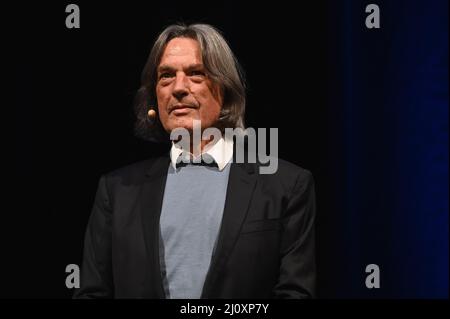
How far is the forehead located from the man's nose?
0.17 feet

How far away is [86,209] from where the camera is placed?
2.39 meters

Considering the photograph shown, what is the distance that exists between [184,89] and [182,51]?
0.12 meters

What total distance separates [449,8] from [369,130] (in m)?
0.49

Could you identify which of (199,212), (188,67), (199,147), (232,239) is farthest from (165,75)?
(232,239)

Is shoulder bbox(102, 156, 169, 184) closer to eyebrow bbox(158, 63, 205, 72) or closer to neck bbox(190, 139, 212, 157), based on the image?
neck bbox(190, 139, 212, 157)

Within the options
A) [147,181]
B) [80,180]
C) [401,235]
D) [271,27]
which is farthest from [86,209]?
[401,235]

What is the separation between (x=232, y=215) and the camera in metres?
1.79

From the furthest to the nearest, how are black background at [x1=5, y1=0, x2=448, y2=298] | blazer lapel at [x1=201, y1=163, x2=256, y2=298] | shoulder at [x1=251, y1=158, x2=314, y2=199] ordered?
black background at [x1=5, y1=0, x2=448, y2=298] < shoulder at [x1=251, y1=158, x2=314, y2=199] < blazer lapel at [x1=201, y1=163, x2=256, y2=298]

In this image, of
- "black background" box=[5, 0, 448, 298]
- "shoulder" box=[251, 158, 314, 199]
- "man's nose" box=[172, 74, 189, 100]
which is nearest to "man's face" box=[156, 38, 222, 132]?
"man's nose" box=[172, 74, 189, 100]

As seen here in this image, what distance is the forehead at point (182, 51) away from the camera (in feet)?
6.31

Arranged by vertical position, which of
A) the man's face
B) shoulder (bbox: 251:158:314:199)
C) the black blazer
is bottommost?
the black blazer

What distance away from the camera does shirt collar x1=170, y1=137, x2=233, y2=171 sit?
1.92 meters

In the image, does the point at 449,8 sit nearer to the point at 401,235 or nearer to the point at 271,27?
the point at 271,27
